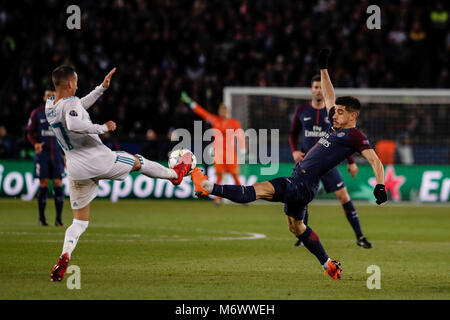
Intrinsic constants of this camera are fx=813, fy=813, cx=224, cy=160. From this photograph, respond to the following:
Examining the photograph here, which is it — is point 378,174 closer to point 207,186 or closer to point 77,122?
point 207,186

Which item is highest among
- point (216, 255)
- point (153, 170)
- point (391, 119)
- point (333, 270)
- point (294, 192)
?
point (153, 170)

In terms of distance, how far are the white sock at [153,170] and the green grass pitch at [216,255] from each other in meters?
1.10

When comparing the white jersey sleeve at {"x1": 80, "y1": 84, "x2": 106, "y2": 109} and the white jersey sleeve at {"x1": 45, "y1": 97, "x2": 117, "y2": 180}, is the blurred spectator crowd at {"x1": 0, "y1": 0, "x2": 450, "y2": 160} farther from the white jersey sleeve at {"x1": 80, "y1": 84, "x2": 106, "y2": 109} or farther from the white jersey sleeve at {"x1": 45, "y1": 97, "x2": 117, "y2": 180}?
the white jersey sleeve at {"x1": 45, "y1": 97, "x2": 117, "y2": 180}

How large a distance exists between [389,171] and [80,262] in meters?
13.5

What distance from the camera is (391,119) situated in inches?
925

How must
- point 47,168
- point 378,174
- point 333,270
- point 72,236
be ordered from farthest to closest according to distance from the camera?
point 47,168
point 333,270
point 72,236
point 378,174

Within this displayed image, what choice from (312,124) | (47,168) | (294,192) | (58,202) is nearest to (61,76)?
(294,192)

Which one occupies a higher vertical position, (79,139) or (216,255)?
(79,139)

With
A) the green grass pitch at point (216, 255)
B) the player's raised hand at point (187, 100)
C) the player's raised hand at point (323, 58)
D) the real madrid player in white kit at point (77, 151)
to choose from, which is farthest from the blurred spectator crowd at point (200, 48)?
the real madrid player in white kit at point (77, 151)

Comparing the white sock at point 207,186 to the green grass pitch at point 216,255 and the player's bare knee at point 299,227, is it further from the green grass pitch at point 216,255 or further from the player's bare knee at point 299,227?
the player's bare knee at point 299,227

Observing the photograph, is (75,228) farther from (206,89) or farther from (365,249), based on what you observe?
(206,89)

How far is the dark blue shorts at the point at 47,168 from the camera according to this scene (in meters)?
15.2

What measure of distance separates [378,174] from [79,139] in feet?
10.5

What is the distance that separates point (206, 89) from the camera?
25.3m
